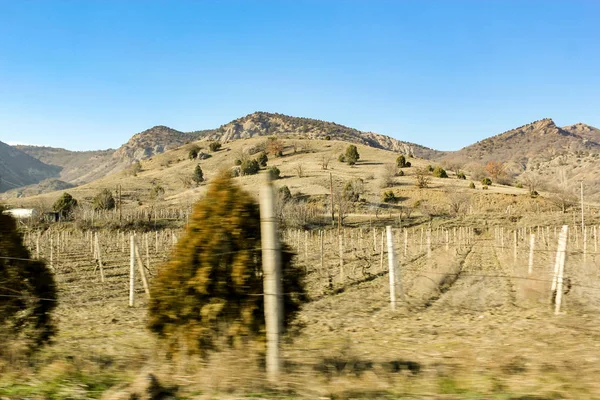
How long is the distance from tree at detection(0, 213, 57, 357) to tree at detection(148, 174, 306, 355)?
5.98ft

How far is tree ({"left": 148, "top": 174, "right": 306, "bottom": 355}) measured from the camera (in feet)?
16.3

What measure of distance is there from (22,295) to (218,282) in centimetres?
294

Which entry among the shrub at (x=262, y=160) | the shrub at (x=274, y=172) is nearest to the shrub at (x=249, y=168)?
the shrub at (x=262, y=160)

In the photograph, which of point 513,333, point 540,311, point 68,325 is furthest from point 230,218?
point 540,311

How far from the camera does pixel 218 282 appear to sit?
5.07 metres

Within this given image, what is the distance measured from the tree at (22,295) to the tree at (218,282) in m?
1.82

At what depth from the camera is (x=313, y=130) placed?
186250mm

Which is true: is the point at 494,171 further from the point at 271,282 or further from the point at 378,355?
the point at 271,282

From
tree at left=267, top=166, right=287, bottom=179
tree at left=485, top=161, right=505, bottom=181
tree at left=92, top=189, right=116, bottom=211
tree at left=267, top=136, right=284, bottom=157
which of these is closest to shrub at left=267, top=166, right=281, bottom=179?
tree at left=267, top=166, right=287, bottom=179

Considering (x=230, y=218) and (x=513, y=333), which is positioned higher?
(x=230, y=218)

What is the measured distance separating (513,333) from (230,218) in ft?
15.6

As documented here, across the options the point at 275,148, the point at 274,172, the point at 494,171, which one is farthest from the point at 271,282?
the point at 494,171

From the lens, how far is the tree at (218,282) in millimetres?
4968

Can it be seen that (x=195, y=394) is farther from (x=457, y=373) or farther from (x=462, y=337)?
(x=462, y=337)
